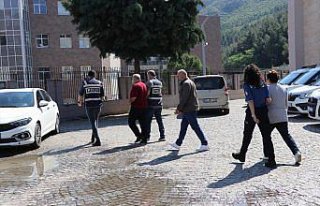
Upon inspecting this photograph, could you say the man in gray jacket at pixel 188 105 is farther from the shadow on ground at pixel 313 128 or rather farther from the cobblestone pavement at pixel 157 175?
the shadow on ground at pixel 313 128

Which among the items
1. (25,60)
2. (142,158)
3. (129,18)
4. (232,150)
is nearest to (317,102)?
(232,150)

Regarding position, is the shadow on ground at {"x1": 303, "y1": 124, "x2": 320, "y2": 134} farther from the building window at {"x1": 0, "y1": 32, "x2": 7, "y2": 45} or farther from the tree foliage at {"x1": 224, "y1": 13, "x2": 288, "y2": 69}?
the tree foliage at {"x1": 224, "y1": 13, "x2": 288, "y2": 69}

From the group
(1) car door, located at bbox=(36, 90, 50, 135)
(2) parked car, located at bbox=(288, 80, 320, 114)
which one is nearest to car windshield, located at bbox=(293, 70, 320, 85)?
(2) parked car, located at bbox=(288, 80, 320, 114)

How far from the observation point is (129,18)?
20.4m

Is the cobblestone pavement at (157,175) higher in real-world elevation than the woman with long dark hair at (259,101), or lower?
lower

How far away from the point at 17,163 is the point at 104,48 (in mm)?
12517

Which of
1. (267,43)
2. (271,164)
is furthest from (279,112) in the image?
(267,43)

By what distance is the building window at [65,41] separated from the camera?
49.8 meters

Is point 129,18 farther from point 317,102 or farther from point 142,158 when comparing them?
point 142,158

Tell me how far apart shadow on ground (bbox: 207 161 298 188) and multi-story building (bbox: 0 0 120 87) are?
38724 mm

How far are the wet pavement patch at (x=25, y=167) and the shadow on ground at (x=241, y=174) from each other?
3.34 metres

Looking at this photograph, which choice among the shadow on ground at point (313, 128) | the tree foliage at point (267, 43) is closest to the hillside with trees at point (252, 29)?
the tree foliage at point (267, 43)

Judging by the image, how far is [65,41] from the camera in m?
50.0

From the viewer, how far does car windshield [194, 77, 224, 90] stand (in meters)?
20.6
